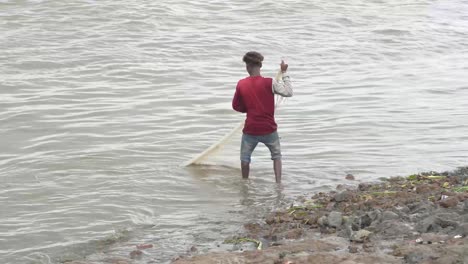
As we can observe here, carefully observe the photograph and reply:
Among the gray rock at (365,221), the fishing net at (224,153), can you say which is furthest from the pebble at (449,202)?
the fishing net at (224,153)

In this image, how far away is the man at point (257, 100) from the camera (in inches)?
313

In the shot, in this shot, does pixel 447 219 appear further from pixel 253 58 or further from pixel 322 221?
pixel 253 58

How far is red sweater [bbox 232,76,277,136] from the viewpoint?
26.4ft

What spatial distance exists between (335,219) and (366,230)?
1.48ft

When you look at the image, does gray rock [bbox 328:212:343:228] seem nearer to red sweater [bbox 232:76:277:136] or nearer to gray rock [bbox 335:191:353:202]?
gray rock [bbox 335:191:353:202]

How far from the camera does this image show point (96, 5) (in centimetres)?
2053

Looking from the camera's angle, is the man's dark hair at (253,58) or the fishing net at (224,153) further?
the fishing net at (224,153)

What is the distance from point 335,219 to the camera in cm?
670

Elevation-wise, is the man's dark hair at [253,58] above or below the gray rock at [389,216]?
above

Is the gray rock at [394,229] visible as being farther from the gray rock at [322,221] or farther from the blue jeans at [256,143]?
the blue jeans at [256,143]

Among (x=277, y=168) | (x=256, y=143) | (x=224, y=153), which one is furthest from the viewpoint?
(x=224, y=153)

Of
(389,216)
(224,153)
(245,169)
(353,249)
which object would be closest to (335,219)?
(389,216)

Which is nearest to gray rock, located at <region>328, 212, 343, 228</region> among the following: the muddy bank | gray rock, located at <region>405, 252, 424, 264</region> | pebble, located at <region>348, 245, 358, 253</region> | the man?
the muddy bank

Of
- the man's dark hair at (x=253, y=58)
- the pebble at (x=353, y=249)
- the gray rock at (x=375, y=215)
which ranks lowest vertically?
the gray rock at (x=375, y=215)
